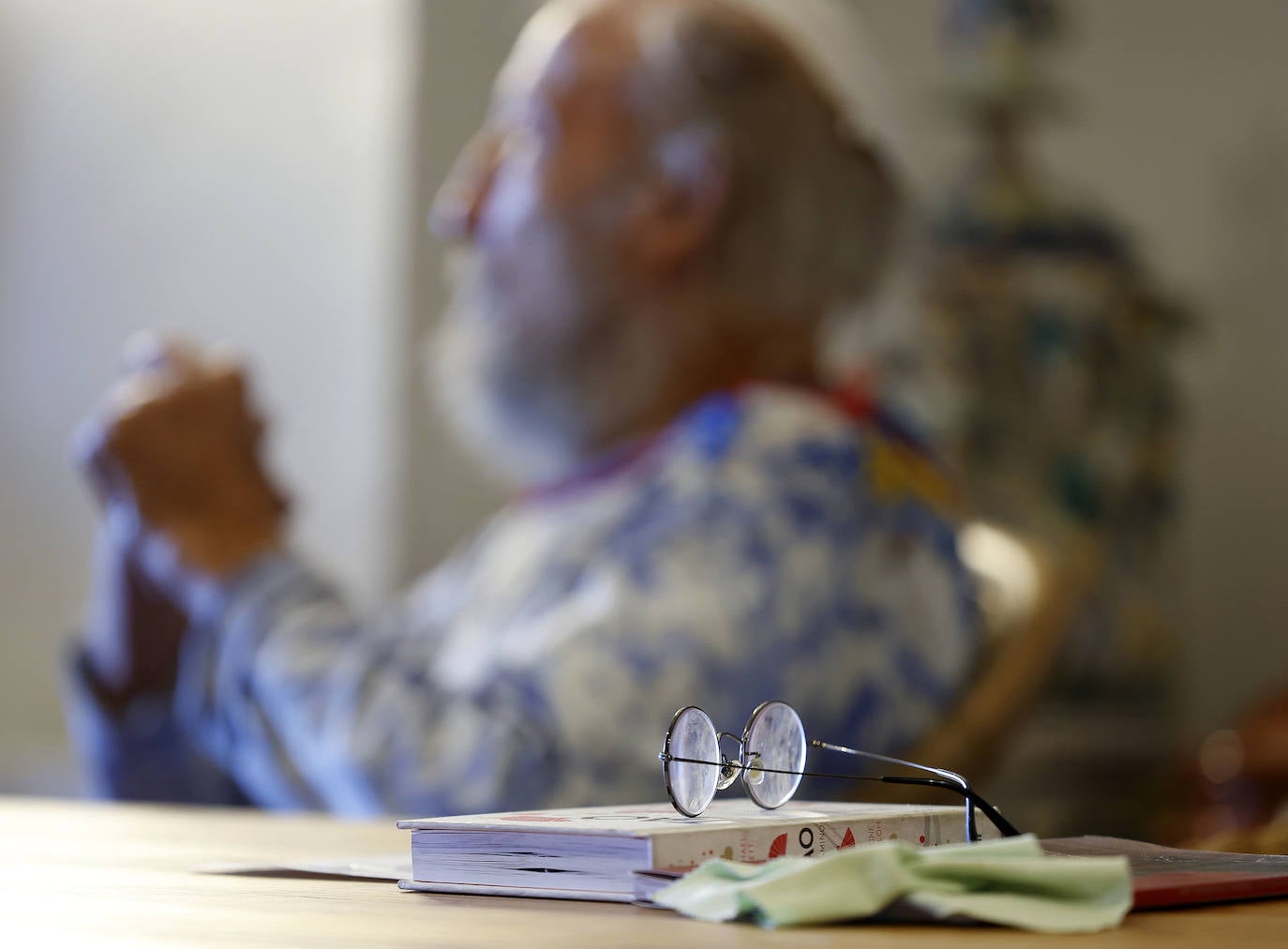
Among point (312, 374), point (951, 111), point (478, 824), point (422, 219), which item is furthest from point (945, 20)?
point (478, 824)

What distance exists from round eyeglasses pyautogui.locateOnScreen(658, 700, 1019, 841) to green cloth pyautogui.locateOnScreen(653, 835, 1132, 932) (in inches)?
2.5

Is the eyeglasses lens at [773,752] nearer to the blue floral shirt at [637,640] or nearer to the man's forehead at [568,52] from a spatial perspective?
the blue floral shirt at [637,640]

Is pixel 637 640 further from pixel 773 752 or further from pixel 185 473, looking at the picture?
pixel 773 752

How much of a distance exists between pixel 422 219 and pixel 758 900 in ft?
7.41

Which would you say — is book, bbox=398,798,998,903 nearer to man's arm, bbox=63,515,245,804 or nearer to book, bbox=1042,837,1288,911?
book, bbox=1042,837,1288,911

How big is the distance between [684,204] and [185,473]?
0.49 metres

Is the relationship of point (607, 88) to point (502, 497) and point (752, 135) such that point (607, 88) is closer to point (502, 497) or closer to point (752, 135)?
point (752, 135)

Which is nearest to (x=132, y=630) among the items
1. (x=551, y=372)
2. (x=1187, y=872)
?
(x=551, y=372)

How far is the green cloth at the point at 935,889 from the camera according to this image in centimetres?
41

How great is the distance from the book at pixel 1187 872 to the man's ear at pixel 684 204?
0.89 meters

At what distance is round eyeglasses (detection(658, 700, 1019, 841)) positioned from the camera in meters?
0.51

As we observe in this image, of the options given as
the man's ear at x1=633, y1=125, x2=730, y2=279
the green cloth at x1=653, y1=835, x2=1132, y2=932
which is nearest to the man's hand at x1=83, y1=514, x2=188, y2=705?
the man's ear at x1=633, y1=125, x2=730, y2=279

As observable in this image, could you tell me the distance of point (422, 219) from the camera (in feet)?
8.47

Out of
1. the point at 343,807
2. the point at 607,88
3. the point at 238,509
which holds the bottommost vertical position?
the point at 343,807
